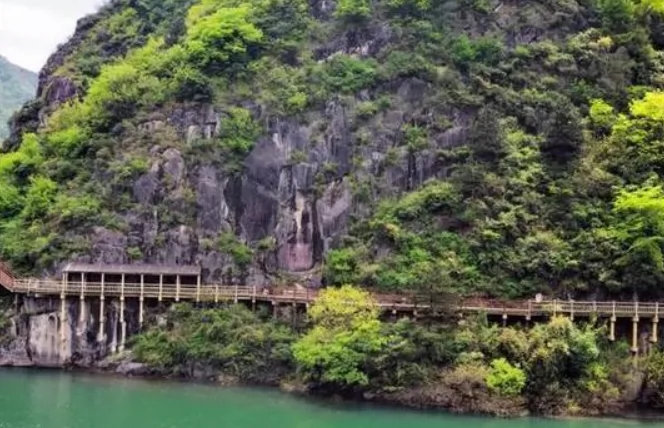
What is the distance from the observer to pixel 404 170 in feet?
179

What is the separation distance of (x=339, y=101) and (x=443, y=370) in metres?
22.3

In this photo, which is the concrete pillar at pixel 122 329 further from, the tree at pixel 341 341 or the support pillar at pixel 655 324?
the support pillar at pixel 655 324

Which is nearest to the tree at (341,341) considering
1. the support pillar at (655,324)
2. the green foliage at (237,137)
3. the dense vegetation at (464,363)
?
the dense vegetation at (464,363)

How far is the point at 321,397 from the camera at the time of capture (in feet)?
140

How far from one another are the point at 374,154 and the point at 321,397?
1798 cm

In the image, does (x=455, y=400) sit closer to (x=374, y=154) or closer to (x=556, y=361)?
(x=556, y=361)

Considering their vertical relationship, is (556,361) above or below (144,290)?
below

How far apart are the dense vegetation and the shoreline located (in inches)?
10.5

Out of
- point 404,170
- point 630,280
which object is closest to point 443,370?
point 630,280

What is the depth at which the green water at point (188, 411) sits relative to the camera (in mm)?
36750

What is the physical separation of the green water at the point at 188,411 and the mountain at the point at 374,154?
24.7 feet

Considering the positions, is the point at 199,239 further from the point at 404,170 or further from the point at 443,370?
the point at 443,370

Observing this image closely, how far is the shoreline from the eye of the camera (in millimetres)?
39781

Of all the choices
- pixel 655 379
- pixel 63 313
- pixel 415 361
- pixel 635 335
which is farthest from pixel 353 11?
pixel 655 379
